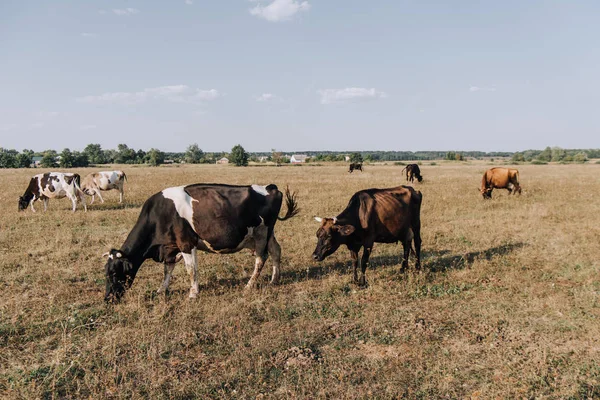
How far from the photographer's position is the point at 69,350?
17.8 feet

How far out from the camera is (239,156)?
86.1m

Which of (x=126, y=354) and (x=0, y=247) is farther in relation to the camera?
(x=0, y=247)

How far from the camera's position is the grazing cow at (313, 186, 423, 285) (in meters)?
8.00

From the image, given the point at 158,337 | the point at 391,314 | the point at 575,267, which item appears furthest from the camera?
the point at 575,267

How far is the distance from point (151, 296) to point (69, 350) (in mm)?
2156

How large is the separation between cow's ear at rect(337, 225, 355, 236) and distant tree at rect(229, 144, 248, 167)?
3111 inches

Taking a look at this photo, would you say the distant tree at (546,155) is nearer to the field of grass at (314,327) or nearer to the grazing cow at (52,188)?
the field of grass at (314,327)

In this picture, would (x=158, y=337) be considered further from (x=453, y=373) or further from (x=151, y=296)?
(x=453, y=373)

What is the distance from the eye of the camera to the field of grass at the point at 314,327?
4.66m

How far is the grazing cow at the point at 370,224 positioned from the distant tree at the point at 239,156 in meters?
78.1

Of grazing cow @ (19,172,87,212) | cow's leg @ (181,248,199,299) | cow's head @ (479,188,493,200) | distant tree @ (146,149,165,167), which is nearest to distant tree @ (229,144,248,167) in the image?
distant tree @ (146,149,165,167)

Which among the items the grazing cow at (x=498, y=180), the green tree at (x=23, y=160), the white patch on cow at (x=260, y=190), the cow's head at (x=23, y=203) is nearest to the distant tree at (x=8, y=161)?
the green tree at (x=23, y=160)

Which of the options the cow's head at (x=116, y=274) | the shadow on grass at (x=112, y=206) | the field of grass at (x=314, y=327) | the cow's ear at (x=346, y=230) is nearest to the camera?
the field of grass at (x=314, y=327)

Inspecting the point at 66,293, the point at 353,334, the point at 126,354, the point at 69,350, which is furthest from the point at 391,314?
the point at 66,293
